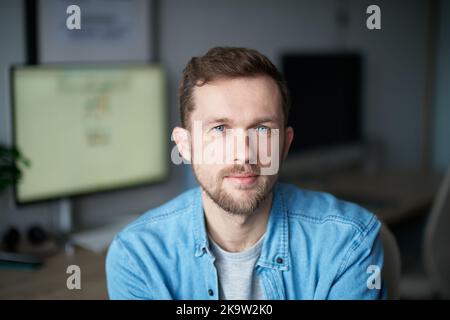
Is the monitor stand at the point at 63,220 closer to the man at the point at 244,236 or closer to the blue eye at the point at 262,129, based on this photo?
the man at the point at 244,236

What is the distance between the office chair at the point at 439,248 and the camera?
1.55 m

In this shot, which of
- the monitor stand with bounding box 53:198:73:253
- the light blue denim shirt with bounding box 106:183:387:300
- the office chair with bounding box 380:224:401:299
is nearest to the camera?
the light blue denim shirt with bounding box 106:183:387:300

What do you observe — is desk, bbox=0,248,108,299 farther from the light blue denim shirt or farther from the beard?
the beard

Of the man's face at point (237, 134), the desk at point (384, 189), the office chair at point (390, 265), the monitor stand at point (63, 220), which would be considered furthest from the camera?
the desk at point (384, 189)

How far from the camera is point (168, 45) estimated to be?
1.55 m

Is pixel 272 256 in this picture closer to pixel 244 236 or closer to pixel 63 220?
pixel 244 236

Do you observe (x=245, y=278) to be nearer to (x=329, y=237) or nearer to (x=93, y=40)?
(x=329, y=237)

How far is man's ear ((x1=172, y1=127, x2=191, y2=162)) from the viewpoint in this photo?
0.74 metres

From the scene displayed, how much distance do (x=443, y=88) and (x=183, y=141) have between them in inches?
102

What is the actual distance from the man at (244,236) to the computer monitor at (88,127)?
1.77 ft

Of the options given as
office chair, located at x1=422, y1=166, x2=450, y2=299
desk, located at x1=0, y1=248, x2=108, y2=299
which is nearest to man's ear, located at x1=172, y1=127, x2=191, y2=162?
desk, located at x1=0, y1=248, x2=108, y2=299

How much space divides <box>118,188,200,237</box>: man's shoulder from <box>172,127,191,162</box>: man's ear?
12cm

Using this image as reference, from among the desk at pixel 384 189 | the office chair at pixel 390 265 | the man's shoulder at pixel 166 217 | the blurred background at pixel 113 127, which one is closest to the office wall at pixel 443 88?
the desk at pixel 384 189

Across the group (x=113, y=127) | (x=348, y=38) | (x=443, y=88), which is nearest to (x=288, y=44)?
(x=348, y=38)
